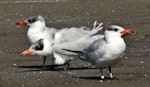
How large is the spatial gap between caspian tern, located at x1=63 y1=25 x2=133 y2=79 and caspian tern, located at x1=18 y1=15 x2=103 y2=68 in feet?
5.03

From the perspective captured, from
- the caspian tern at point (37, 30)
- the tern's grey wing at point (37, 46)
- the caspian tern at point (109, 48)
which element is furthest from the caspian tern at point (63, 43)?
the caspian tern at point (109, 48)

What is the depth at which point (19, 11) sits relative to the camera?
23.8 meters

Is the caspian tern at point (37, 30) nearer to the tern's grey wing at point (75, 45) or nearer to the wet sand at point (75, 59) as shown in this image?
the tern's grey wing at point (75, 45)

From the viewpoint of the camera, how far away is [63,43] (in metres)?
14.6

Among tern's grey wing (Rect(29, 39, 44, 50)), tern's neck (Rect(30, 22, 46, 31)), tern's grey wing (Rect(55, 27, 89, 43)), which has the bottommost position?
tern's grey wing (Rect(29, 39, 44, 50))

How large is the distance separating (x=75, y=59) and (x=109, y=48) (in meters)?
2.94

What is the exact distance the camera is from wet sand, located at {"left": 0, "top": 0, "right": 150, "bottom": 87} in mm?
12578

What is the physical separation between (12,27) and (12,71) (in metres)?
6.75

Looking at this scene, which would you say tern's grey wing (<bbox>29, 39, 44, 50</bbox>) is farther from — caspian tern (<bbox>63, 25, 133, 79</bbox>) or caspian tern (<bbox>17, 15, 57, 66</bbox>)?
caspian tern (<bbox>63, 25, 133, 79</bbox>)

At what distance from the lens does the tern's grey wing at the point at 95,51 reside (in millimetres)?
12562

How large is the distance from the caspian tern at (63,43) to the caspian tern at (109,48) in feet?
5.03

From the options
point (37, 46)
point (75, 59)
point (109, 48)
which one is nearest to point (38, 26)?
point (37, 46)

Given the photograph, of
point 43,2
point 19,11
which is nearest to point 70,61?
point 19,11

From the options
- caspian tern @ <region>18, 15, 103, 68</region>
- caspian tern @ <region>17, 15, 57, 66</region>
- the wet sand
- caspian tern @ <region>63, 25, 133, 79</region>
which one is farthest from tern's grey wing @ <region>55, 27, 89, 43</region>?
caspian tern @ <region>63, 25, 133, 79</region>
